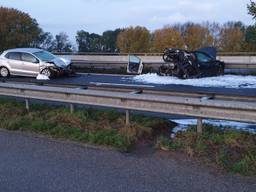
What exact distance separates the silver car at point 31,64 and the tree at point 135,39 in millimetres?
75096

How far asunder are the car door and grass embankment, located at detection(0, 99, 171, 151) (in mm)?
14607

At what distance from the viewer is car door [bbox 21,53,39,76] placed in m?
25.3

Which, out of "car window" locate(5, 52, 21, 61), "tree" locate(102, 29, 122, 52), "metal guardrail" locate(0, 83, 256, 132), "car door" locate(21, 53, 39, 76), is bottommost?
"tree" locate(102, 29, 122, 52)

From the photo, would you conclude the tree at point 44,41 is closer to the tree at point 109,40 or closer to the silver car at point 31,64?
the tree at point 109,40

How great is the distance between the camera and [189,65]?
76.2 ft

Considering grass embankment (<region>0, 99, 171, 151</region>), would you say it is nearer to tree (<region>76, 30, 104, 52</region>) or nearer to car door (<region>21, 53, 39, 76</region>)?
car door (<region>21, 53, 39, 76</region>)

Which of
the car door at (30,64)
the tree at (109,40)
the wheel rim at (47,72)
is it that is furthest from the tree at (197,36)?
the wheel rim at (47,72)

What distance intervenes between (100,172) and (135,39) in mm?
98369

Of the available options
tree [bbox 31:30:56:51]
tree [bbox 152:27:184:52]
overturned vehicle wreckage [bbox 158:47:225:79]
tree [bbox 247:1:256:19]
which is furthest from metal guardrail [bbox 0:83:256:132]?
tree [bbox 152:27:184:52]

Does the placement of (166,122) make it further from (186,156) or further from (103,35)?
(103,35)

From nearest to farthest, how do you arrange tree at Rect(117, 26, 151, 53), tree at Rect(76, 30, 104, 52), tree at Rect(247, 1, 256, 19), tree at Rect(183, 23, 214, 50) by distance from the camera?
tree at Rect(247, 1, 256, 19) < tree at Rect(117, 26, 151, 53) < tree at Rect(183, 23, 214, 50) < tree at Rect(76, 30, 104, 52)

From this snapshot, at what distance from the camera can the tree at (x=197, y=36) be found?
102m

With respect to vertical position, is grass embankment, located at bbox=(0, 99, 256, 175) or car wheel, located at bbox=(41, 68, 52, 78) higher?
grass embankment, located at bbox=(0, 99, 256, 175)

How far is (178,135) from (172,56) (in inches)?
616
